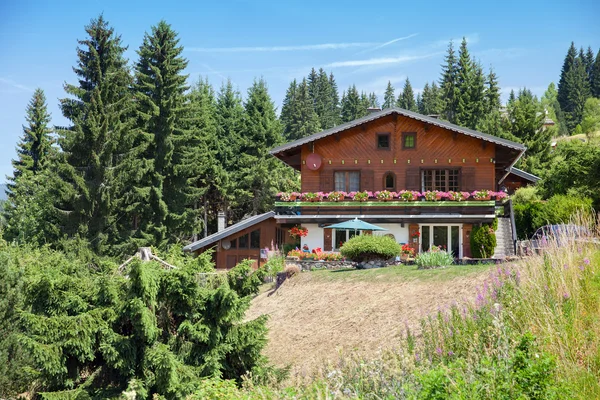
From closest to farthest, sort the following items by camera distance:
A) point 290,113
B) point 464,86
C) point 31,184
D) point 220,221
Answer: point 220,221 < point 31,184 < point 464,86 < point 290,113

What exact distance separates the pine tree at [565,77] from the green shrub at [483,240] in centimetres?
11049

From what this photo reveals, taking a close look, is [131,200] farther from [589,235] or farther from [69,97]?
[589,235]

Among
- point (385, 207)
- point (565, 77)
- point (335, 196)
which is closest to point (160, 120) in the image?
point (335, 196)

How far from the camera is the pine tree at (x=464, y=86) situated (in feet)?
240

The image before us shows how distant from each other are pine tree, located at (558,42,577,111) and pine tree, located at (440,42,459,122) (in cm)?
5944

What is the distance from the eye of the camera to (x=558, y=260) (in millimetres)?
9594

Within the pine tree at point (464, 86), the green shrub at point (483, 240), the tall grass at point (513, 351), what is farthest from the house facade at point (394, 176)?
the pine tree at point (464, 86)

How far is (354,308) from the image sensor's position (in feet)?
66.0

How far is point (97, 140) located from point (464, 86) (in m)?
48.1

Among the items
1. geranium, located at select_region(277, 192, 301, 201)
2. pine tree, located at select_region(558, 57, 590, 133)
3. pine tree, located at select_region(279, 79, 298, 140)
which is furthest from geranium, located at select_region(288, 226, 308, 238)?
pine tree, located at select_region(558, 57, 590, 133)

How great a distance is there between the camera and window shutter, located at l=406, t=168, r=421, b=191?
34.3 metres

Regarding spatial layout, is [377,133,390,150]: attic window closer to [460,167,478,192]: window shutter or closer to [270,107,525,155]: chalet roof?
[270,107,525,155]: chalet roof

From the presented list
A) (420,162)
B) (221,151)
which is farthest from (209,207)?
(420,162)

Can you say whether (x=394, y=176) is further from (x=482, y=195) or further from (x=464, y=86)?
(x=464, y=86)
